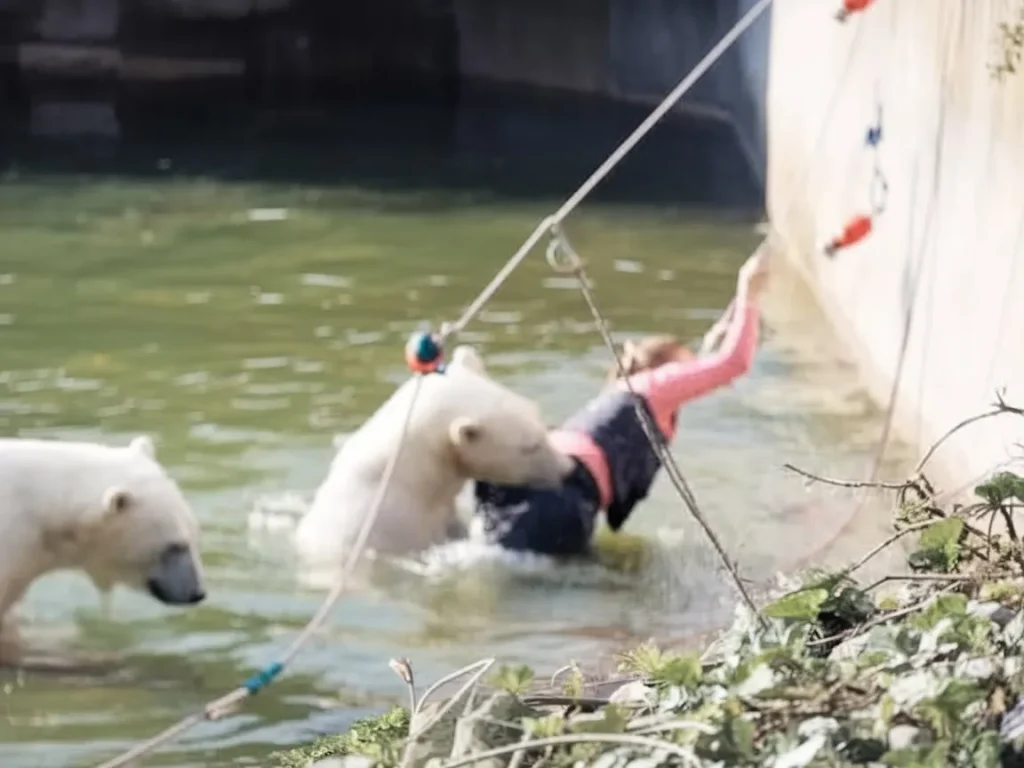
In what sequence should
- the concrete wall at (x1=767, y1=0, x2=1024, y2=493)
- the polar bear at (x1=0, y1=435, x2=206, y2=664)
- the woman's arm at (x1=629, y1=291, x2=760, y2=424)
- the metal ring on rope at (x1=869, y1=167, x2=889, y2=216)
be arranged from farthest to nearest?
1. the metal ring on rope at (x1=869, y1=167, x2=889, y2=216)
2. the woman's arm at (x1=629, y1=291, x2=760, y2=424)
3. the concrete wall at (x1=767, y1=0, x2=1024, y2=493)
4. the polar bear at (x1=0, y1=435, x2=206, y2=664)

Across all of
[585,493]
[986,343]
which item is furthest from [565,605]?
[986,343]

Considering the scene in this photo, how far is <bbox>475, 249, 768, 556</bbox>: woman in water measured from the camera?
568 cm

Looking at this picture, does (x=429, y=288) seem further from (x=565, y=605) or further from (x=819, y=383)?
(x=565, y=605)

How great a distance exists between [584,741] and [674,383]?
3.85m

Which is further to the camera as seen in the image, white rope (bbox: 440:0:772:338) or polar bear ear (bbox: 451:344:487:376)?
polar bear ear (bbox: 451:344:487:376)

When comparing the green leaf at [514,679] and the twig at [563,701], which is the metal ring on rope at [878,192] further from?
the green leaf at [514,679]

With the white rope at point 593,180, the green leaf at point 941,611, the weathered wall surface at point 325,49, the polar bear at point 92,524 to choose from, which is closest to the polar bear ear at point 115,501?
the polar bear at point 92,524

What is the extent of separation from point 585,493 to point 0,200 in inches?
290

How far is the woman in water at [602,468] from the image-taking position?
5.68m

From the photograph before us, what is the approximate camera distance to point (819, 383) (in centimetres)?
762

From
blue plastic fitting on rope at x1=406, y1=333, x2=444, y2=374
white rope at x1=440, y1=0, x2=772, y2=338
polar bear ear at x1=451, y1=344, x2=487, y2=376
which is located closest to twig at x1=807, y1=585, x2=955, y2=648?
white rope at x1=440, y1=0, x2=772, y2=338

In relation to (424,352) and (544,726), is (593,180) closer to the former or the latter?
(424,352)

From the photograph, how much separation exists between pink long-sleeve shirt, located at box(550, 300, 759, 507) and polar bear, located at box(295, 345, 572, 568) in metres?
0.12

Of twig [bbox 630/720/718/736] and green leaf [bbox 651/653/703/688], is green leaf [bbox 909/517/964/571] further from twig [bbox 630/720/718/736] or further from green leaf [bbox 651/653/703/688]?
twig [bbox 630/720/718/736]
